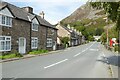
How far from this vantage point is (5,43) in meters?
28.5

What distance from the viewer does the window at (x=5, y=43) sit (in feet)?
90.8

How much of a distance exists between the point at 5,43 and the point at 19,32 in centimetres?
457

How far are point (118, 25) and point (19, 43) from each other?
20293 mm

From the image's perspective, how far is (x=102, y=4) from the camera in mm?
13914

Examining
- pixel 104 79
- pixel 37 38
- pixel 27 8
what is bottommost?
pixel 104 79

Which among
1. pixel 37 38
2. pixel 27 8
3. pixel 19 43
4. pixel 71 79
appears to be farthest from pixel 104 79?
pixel 27 8

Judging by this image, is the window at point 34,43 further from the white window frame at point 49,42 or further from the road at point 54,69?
the road at point 54,69

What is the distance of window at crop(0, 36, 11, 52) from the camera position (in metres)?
27.7

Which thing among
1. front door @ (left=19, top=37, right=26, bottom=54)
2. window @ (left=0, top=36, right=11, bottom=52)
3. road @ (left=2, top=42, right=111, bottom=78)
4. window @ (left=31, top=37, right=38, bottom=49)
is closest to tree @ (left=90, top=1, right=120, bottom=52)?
road @ (left=2, top=42, right=111, bottom=78)

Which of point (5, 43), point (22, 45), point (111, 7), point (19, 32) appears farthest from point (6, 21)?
point (111, 7)

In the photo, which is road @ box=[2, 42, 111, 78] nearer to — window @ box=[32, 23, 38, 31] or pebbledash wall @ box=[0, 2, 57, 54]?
pebbledash wall @ box=[0, 2, 57, 54]

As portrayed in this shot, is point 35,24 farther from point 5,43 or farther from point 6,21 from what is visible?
point 5,43

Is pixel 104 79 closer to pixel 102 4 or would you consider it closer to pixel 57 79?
pixel 57 79

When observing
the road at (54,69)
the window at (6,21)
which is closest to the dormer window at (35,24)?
the window at (6,21)
